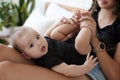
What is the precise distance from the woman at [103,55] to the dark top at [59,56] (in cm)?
4

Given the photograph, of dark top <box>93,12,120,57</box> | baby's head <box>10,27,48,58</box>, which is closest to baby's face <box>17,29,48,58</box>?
baby's head <box>10,27,48,58</box>

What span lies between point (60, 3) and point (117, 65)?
0.96 meters

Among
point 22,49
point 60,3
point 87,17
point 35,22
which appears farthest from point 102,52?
point 60,3

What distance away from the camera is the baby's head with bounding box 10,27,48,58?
112cm

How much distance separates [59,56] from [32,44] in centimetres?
15

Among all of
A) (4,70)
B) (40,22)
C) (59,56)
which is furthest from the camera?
(40,22)

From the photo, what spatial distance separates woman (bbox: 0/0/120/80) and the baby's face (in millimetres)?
62

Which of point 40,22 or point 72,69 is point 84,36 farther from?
point 40,22

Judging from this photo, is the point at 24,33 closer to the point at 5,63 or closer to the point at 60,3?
the point at 5,63

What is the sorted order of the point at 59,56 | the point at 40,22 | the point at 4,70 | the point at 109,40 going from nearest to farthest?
the point at 4,70 → the point at 59,56 → the point at 109,40 → the point at 40,22

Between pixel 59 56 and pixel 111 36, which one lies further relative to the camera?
pixel 111 36

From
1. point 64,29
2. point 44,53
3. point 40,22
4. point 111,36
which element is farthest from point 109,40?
point 40,22

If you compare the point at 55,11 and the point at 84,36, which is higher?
the point at 84,36

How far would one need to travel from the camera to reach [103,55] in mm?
1269
